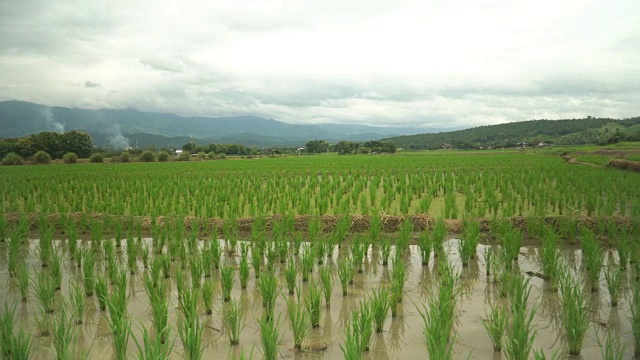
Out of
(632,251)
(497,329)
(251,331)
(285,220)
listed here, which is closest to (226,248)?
(285,220)

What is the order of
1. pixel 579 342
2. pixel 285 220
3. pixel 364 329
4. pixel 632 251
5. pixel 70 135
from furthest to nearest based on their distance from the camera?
1. pixel 70 135
2. pixel 285 220
3. pixel 632 251
4. pixel 579 342
5. pixel 364 329

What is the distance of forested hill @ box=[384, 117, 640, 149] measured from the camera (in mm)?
72188

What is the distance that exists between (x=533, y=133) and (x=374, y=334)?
326 ft

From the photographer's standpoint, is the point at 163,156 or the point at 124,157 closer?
the point at 124,157

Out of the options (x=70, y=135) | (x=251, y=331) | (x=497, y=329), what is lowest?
(x=251, y=331)

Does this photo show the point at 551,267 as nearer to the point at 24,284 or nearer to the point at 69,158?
the point at 24,284

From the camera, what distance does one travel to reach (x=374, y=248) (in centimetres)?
560

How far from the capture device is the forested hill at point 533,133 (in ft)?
237

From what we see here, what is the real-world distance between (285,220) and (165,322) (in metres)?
3.49

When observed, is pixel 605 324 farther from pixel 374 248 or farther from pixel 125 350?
pixel 125 350

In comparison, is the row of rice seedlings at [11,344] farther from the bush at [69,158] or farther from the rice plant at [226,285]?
the bush at [69,158]

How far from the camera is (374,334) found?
9.93ft

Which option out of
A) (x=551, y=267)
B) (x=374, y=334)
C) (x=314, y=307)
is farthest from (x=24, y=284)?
(x=551, y=267)

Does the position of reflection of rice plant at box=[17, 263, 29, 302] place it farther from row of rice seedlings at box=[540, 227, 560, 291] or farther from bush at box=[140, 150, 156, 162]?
bush at box=[140, 150, 156, 162]
